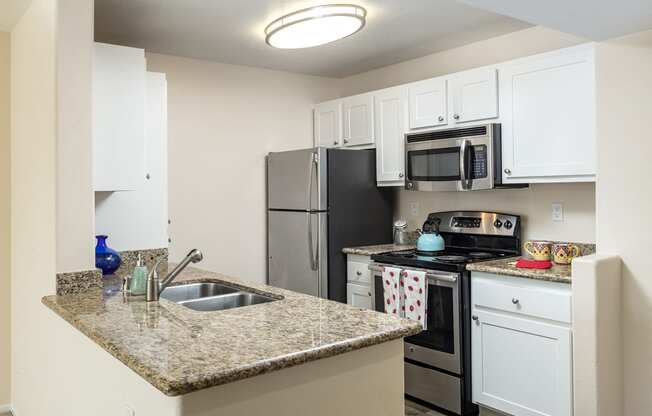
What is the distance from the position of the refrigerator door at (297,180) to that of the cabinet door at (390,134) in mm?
488

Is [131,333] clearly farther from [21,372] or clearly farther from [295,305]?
[21,372]

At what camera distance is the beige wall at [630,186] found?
7.61 ft

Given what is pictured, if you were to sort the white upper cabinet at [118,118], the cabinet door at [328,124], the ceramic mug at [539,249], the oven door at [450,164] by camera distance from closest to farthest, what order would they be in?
the white upper cabinet at [118,118] < the ceramic mug at [539,249] < the oven door at [450,164] < the cabinet door at [328,124]

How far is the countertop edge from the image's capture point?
4.09ft

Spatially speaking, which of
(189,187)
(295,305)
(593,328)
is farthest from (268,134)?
(593,328)

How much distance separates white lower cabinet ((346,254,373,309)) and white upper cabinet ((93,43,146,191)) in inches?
66.3

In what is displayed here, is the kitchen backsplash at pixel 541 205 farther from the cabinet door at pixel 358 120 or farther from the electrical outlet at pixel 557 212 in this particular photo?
the cabinet door at pixel 358 120

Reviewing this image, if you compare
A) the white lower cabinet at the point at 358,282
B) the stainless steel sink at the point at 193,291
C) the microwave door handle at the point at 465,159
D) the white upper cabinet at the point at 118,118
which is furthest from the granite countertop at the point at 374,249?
the white upper cabinet at the point at 118,118

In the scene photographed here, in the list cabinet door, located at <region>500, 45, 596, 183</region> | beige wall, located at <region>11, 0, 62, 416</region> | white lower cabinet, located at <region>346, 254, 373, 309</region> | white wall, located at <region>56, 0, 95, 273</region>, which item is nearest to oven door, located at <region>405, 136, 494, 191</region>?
cabinet door, located at <region>500, 45, 596, 183</region>

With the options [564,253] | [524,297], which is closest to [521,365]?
[524,297]

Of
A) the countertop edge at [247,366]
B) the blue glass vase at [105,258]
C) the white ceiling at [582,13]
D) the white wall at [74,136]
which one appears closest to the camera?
the countertop edge at [247,366]

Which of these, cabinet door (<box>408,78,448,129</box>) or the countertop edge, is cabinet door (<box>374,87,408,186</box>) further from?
the countertop edge

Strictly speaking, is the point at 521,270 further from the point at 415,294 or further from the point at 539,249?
the point at 415,294

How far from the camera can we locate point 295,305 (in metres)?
2.07
